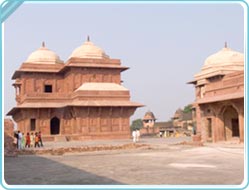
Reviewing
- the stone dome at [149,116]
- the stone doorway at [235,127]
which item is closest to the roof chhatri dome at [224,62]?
the stone doorway at [235,127]

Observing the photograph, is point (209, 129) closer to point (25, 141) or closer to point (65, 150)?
point (65, 150)

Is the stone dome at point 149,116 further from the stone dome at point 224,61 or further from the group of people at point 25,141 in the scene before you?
the group of people at point 25,141

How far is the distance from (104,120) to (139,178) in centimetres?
1816

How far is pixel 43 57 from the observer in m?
31.3

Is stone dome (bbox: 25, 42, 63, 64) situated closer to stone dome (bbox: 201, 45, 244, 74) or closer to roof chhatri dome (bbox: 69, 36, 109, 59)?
roof chhatri dome (bbox: 69, 36, 109, 59)

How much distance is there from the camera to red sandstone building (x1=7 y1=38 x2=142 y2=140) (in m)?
24.7

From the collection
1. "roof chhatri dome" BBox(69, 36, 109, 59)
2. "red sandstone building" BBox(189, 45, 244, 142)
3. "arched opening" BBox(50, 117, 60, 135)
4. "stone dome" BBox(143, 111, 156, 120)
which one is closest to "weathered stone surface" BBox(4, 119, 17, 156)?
"red sandstone building" BBox(189, 45, 244, 142)

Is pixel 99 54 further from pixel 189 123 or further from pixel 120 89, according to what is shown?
pixel 189 123

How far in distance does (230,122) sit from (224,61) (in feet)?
35.3

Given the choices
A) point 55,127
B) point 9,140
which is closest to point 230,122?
point 9,140

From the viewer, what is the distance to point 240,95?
15.8 metres

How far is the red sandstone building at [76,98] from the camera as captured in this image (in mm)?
24734

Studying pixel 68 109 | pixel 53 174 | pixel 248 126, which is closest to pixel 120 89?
pixel 68 109

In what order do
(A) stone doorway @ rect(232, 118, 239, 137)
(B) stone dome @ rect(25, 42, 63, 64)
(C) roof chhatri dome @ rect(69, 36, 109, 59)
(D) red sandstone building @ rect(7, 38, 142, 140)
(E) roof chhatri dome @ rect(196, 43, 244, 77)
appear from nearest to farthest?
1. (A) stone doorway @ rect(232, 118, 239, 137)
2. (D) red sandstone building @ rect(7, 38, 142, 140)
3. (E) roof chhatri dome @ rect(196, 43, 244, 77)
4. (C) roof chhatri dome @ rect(69, 36, 109, 59)
5. (B) stone dome @ rect(25, 42, 63, 64)
